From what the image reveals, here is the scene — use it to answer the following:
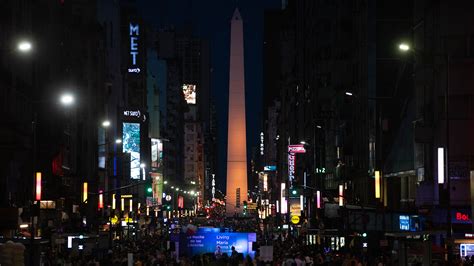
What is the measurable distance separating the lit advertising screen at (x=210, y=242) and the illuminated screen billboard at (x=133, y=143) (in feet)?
298

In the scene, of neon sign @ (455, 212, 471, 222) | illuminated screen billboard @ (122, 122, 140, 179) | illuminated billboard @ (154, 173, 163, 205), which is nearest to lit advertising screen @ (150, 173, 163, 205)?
illuminated billboard @ (154, 173, 163, 205)

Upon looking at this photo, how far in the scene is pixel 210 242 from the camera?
52.7 meters

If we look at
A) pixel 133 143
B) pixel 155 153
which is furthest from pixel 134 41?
pixel 155 153

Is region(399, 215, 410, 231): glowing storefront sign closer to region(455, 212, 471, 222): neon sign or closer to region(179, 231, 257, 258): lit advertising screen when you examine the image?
region(179, 231, 257, 258): lit advertising screen

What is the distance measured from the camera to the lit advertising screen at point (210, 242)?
52.3 meters

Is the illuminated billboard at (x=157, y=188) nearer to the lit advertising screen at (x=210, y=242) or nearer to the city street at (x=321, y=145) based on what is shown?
the city street at (x=321, y=145)

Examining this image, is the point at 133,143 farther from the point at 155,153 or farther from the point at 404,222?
the point at 404,222

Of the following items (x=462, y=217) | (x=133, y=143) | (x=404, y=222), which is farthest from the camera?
(x=133, y=143)

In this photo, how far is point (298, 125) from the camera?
492ft

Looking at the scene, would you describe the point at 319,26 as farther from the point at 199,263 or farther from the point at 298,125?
the point at 199,263

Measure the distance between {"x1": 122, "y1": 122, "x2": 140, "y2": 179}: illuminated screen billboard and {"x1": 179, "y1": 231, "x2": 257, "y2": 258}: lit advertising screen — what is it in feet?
298

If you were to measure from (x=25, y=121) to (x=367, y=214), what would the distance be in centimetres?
1861

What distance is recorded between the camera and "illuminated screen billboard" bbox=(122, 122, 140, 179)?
472 feet

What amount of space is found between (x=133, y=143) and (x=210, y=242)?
93.3m
